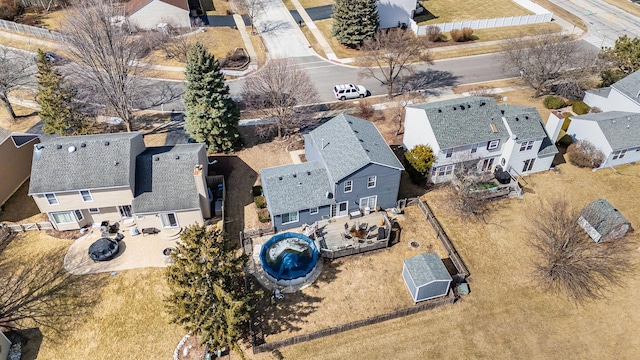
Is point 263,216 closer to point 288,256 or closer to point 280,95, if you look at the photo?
point 288,256

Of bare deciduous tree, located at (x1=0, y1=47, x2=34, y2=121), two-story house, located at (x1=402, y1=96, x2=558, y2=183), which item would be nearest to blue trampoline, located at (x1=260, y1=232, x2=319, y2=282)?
two-story house, located at (x1=402, y1=96, x2=558, y2=183)

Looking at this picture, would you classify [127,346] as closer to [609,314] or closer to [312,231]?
[312,231]

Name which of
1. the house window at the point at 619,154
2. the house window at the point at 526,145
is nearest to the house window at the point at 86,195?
the house window at the point at 526,145

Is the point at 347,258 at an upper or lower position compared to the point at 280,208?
lower

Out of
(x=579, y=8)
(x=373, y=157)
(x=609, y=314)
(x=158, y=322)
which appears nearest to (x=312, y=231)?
(x=373, y=157)

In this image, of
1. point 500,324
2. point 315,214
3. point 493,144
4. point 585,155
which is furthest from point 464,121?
point 500,324

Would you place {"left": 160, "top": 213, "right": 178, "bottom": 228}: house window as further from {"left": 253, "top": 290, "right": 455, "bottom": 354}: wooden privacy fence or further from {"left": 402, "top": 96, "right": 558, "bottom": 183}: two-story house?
{"left": 402, "top": 96, "right": 558, "bottom": 183}: two-story house

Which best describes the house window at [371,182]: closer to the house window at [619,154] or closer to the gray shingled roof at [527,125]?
the gray shingled roof at [527,125]
